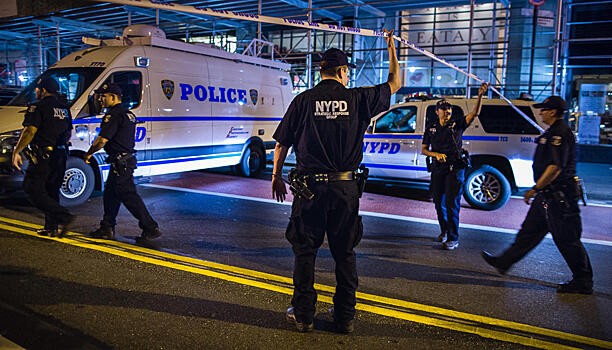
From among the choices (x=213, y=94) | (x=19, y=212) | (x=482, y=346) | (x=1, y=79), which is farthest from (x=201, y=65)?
(x=1, y=79)

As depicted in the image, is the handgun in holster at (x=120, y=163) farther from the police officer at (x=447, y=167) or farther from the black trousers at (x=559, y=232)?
the black trousers at (x=559, y=232)

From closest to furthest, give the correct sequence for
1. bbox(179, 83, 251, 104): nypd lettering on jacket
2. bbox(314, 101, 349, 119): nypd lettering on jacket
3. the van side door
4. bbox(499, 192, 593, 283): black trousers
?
bbox(314, 101, 349, 119): nypd lettering on jacket → bbox(499, 192, 593, 283): black trousers → the van side door → bbox(179, 83, 251, 104): nypd lettering on jacket

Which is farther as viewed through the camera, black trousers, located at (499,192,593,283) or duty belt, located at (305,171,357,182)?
black trousers, located at (499,192,593,283)

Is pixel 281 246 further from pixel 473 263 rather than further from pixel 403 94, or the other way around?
pixel 403 94

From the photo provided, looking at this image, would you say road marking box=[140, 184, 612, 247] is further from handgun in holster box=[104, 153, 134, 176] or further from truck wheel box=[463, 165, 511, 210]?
handgun in holster box=[104, 153, 134, 176]

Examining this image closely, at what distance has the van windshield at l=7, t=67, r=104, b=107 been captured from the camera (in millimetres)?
7793

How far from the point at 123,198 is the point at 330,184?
3.11 metres

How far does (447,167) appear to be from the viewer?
19.6 feet

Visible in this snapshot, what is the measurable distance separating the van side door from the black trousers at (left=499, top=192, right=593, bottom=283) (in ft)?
14.5

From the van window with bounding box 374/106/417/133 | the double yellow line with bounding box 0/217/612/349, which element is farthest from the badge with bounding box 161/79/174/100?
the double yellow line with bounding box 0/217/612/349

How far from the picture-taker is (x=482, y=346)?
347 centimetres

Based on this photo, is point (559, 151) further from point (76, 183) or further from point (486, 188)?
point (76, 183)

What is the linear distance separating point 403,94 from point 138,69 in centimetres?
1195

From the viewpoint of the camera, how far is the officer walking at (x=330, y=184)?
140 inches
